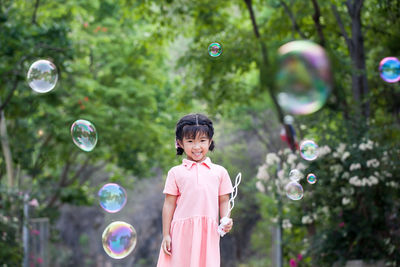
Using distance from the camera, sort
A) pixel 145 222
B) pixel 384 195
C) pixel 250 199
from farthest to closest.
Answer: pixel 145 222
pixel 250 199
pixel 384 195

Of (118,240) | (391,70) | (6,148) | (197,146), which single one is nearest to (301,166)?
(391,70)

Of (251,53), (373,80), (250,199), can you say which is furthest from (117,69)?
(250,199)

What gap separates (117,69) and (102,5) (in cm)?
214

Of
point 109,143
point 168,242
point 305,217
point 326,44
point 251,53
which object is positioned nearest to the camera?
point 168,242

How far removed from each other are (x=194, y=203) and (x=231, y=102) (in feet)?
31.5

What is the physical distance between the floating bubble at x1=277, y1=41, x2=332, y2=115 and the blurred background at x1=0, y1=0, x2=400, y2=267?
15 millimetres

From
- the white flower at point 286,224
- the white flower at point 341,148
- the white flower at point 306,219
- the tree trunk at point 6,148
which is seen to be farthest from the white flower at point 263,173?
the tree trunk at point 6,148

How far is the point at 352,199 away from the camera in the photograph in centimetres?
933

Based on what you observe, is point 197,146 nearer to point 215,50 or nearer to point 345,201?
point 215,50

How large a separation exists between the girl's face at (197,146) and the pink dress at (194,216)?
52mm

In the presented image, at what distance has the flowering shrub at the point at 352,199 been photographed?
29.6 feet

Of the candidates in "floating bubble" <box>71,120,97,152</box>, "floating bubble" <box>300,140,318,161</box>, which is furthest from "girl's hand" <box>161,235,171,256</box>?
"floating bubble" <box>300,140,318,161</box>

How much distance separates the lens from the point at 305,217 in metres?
10.0

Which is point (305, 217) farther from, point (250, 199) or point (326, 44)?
point (250, 199)
